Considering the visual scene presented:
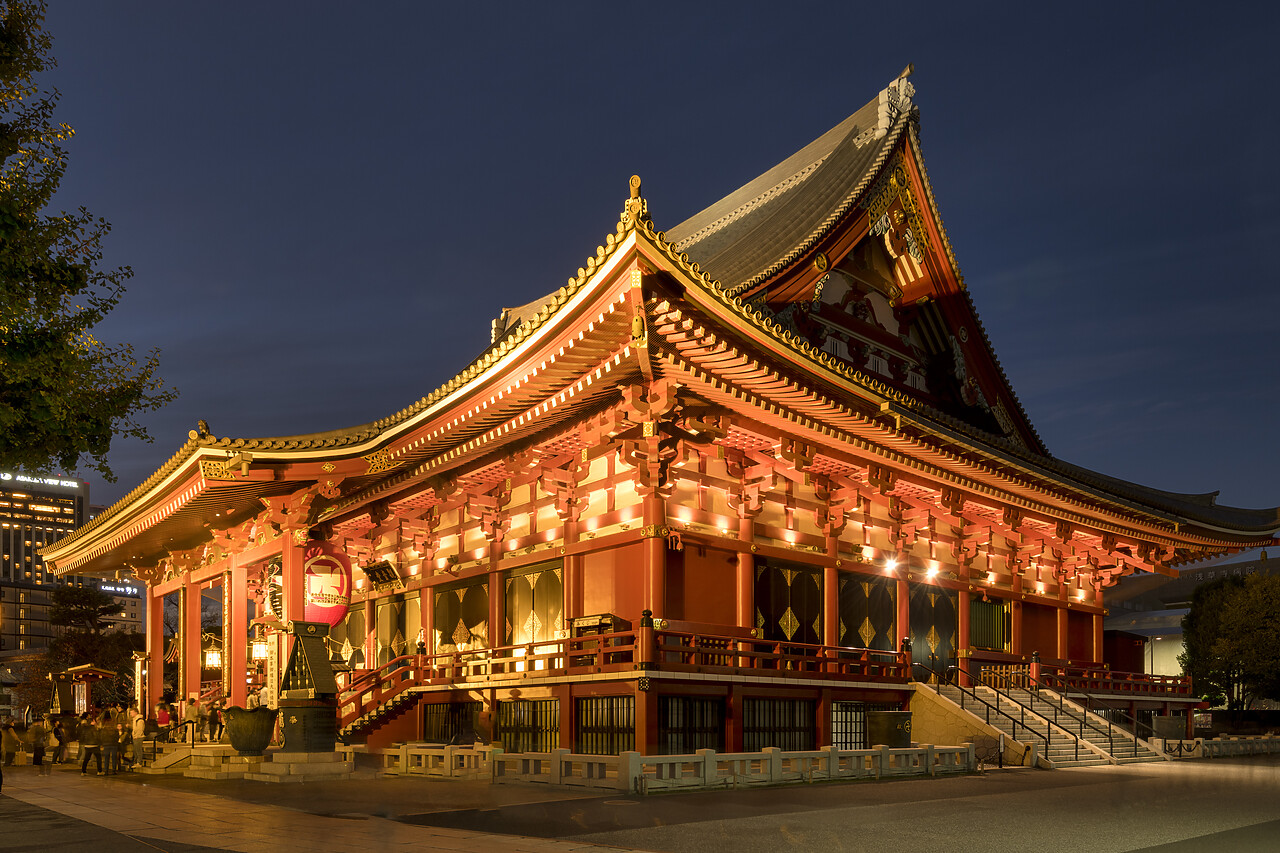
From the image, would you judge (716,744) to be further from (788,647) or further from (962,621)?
(962,621)

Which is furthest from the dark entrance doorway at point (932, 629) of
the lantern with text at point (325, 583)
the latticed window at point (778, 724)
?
the lantern with text at point (325, 583)

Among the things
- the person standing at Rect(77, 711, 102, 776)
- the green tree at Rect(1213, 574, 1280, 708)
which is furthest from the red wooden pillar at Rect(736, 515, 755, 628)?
the green tree at Rect(1213, 574, 1280, 708)

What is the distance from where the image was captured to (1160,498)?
107 ft

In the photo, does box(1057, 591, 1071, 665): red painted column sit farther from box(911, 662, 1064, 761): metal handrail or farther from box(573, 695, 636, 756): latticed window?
box(573, 695, 636, 756): latticed window

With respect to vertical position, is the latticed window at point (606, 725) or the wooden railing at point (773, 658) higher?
the wooden railing at point (773, 658)

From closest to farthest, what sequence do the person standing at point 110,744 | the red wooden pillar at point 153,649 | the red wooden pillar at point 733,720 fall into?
1. the red wooden pillar at point 733,720
2. the person standing at point 110,744
3. the red wooden pillar at point 153,649

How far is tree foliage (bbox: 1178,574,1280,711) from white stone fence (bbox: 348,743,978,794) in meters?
27.4

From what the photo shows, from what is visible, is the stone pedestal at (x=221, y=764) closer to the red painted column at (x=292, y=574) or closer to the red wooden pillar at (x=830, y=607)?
the red painted column at (x=292, y=574)

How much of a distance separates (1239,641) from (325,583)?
36185 millimetres

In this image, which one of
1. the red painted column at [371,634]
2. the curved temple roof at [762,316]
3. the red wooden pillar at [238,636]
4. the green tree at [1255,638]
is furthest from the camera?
the green tree at [1255,638]

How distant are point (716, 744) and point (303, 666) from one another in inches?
333

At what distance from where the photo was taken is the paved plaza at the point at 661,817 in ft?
35.1

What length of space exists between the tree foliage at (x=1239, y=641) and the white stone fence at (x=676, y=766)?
27357 mm

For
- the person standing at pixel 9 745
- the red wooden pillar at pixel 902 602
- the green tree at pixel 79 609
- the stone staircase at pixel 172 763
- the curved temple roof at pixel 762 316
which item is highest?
the curved temple roof at pixel 762 316
